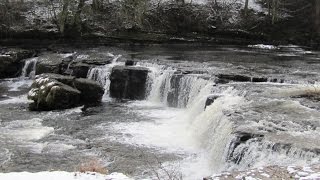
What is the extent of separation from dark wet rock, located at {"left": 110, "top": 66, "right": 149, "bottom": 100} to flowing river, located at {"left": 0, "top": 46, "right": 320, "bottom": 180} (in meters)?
0.31

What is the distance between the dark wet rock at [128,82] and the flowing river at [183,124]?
310 mm

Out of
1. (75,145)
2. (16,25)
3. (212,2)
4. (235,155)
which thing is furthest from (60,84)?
(212,2)

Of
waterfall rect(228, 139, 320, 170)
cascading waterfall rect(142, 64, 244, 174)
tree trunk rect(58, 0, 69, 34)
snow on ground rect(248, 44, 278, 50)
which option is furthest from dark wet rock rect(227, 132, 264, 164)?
tree trunk rect(58, 0, 69, 34)

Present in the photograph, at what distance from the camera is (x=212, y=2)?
38.0 m

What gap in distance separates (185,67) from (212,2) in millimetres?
17251

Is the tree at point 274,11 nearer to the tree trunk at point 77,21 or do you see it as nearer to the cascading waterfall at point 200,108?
the tree trunk at point 77,21

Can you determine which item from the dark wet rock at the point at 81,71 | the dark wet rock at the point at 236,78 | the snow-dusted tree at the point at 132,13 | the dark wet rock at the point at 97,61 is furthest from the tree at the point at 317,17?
the dark wet rock at the point at 81,71

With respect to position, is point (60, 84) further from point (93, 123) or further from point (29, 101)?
point (93, 123)

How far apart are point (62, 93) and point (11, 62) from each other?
7.74 metres

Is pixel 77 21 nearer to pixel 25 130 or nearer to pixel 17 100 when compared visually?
pixel 17 100

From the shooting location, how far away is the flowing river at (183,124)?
38.0 ft

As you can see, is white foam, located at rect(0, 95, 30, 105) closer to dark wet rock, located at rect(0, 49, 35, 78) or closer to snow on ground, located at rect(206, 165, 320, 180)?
dark wet rock, located at rect(0, 49, 35, 78)

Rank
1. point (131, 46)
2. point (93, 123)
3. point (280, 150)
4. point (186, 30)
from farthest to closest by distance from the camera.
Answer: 1. point (186, 30)
2. point (131, 46)
3. point (93, 123)
4. point (280, 150)

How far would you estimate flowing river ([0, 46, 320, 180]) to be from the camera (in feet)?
38.0
